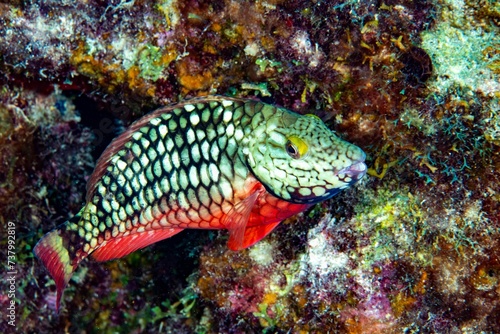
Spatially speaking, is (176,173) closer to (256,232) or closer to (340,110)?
(256,232)

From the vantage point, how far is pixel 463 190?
330 centimetres

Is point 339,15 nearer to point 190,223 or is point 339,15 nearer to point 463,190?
point 463,190

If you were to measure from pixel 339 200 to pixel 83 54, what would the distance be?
9.76ft

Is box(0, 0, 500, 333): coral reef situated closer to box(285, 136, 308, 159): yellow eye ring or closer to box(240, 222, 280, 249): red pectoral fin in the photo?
box(240, 222, 280, 249): red pectoral fin

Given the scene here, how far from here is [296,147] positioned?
2930 millimetres

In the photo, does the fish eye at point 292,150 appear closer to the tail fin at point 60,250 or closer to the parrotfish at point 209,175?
the parrotfish at point 209,175

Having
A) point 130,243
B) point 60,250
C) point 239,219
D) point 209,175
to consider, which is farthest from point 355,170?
point 60,250

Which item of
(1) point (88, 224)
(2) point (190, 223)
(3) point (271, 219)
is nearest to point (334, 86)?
(3) point (271, 219)

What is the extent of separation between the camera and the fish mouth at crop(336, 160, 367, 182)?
279 centimetres

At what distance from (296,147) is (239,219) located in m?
0.73

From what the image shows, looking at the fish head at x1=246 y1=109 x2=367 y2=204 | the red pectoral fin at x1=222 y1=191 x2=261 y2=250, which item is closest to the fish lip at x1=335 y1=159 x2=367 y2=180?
the fish head at x1=246 y1=109 x2=367 y2=204

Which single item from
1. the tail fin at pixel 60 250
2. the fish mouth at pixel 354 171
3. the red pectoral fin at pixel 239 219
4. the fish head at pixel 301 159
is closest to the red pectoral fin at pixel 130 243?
the tail fin at pixel 60 250

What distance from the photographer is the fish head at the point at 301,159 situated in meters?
2.83

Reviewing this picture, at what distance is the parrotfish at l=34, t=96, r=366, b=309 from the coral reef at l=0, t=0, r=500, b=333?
0.62 metres
